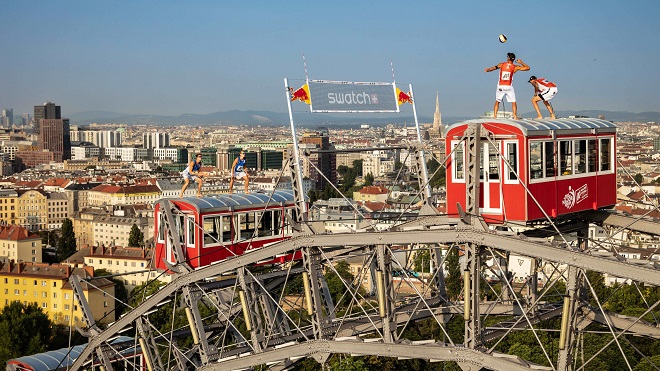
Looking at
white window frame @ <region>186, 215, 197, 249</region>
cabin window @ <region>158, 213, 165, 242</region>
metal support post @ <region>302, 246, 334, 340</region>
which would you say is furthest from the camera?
cabin window @ <region>158, 213, 165, 242</region>

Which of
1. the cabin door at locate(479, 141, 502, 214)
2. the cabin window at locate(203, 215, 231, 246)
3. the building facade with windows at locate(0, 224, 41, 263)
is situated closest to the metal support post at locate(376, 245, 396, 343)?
the cabin door at locate(479, 141, 502, 214)

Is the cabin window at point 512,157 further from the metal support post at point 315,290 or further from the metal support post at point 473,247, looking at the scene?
the metal support post at point 315,290

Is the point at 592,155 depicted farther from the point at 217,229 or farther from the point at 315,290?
the point at 217,229

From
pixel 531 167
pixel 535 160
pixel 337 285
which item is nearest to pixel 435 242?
pixel 531 167

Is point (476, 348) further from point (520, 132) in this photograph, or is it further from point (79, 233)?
point (79, 233)

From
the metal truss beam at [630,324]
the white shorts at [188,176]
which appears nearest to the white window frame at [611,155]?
the metal truss beam at [630,324]

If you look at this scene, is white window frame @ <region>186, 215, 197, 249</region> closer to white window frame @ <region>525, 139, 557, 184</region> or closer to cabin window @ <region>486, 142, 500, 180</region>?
cabin window @ <region>486, 142, 500, 180</region>

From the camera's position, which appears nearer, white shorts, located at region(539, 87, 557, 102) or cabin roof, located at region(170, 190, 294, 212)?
white shorts, located at region(539, 87, 557, 102)
